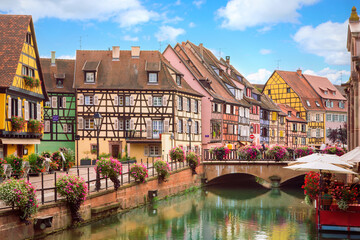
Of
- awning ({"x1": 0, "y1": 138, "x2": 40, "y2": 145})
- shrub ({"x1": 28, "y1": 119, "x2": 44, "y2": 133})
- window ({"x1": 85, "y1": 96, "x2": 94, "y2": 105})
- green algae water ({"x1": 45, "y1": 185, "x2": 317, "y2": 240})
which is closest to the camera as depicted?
green algae water ({"x1": 45, "y1": 185, "x2": 317, "y2": 240})

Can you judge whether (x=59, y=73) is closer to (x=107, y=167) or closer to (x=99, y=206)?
(x=107, y=167)

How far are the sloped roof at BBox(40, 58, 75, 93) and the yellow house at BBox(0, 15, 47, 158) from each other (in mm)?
14574

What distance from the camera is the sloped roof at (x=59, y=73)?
163 ft

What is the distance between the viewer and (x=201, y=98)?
5350 cm

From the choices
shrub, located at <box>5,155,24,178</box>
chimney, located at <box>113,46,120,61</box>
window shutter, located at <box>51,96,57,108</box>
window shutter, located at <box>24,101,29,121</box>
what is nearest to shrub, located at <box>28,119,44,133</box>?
window shutter, located at <box>24,101,29,121</box>

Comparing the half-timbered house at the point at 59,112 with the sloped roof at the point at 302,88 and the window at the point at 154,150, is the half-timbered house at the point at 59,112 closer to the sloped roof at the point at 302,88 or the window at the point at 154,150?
the window at the point at 154,150

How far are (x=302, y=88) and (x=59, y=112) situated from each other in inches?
1777

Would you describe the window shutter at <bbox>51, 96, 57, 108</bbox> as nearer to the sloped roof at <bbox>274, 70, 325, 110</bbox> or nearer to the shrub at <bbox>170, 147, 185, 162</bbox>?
the shrub at <bbox>170, 147, 185, 162</bbox>

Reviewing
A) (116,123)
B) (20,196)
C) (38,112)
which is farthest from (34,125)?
(20,196)

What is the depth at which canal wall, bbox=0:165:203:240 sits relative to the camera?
16933 mm

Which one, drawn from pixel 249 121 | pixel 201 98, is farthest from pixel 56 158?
pixel 249 121

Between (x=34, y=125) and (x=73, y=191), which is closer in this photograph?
(x=73, y=191)

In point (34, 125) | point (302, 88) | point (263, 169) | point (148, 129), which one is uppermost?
point (302, 88)

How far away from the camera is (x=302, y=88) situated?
272 ft
